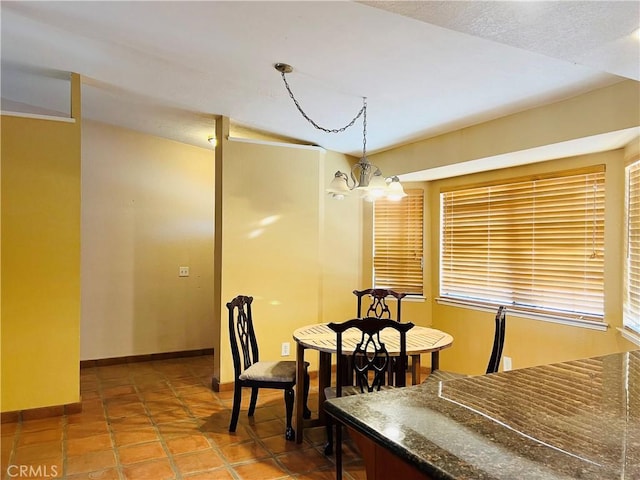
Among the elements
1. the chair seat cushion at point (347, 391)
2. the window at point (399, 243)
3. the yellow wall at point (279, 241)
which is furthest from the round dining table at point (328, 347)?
the window at point (399, 243)

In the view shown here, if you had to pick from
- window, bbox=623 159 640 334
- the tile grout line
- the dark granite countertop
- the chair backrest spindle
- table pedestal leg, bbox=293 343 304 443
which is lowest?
the tile grout line

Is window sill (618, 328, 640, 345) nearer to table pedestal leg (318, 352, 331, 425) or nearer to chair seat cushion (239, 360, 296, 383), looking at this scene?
table pedestal leg (318, 352, 331, 425)

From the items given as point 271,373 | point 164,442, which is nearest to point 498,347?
point 271,373

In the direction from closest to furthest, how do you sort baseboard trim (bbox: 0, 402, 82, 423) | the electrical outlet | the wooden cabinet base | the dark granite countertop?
the dark granite countertop → the wooden cabinet base → baseboard trim (bbox: 0, 402, 82, 423) → the electrical outlet

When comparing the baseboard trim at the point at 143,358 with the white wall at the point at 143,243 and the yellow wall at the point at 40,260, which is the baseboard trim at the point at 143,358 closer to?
the white wall at the point at 143,243

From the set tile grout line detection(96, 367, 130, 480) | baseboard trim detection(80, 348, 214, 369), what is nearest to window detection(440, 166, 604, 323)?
baseboard trim detection(80, 348, 214, 369)

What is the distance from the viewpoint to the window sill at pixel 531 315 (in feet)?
10.4

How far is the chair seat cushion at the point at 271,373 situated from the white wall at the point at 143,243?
232cm

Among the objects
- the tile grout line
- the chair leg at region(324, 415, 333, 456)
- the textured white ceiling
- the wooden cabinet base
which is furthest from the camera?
the chair leg at region(324, 415, 333, 456)

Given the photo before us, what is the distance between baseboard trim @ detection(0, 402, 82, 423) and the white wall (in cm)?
142

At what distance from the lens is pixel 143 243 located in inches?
198

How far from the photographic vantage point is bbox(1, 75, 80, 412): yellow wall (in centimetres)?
331

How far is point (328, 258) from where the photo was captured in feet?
15.3

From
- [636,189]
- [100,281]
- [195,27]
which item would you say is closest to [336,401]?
[195,27]
